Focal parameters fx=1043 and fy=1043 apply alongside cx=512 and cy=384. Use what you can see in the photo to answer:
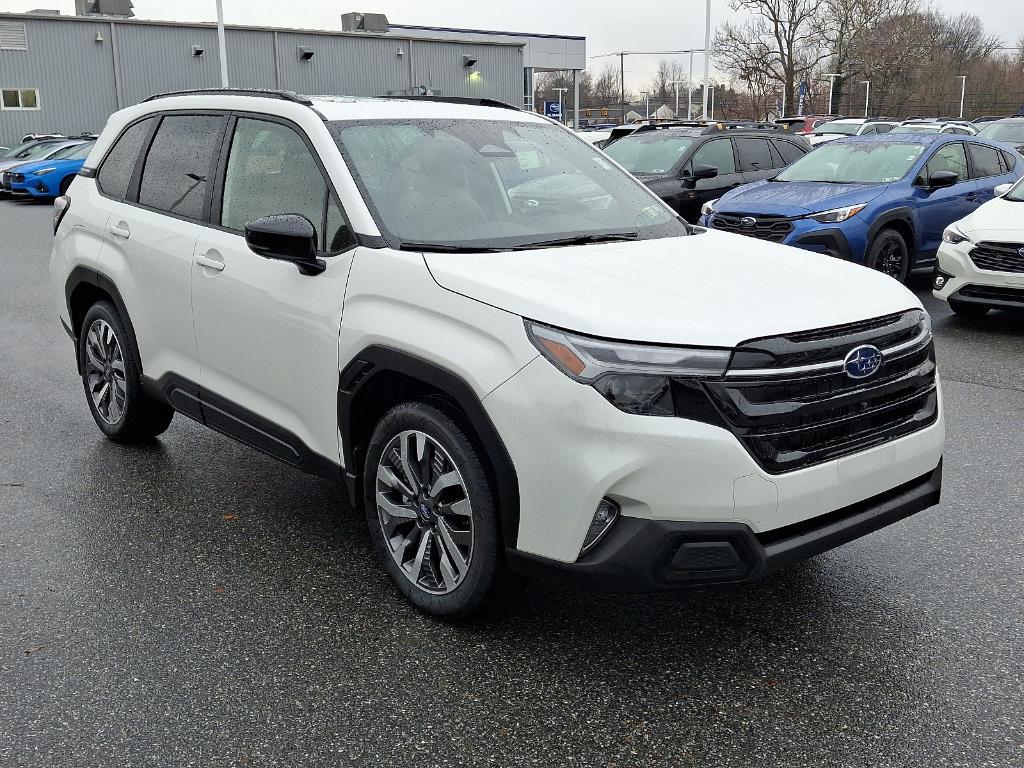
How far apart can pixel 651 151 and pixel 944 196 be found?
417 centimetres

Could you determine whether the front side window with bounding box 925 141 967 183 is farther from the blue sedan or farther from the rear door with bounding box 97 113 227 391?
the blue sedan

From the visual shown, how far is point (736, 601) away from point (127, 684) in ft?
6.97

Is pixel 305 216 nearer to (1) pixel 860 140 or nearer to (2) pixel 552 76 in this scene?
(1) pixel 860 140

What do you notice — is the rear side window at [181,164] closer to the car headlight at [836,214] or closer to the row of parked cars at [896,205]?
the row of parked cars at [896,205]

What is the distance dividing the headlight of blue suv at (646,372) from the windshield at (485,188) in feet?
3.13

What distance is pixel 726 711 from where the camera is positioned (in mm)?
3123

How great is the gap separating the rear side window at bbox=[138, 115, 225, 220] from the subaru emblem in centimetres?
289

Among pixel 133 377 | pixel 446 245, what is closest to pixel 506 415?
pixel 446 245

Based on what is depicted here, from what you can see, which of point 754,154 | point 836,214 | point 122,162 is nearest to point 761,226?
point 836,214

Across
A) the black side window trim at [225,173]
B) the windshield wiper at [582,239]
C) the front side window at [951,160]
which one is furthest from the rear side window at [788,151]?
the black side window trim at [225,173]

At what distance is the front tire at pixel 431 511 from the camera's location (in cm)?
336

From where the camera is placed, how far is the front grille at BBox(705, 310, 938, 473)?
3.04 metres

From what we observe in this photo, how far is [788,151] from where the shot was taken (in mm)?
15109

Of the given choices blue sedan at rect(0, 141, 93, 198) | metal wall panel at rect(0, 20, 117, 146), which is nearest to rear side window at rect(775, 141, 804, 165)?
blue sedan at rect(0, 141, 93, 198)
